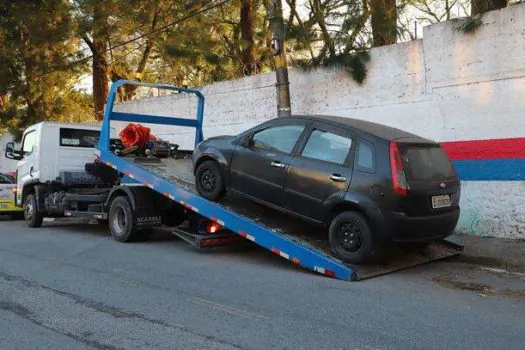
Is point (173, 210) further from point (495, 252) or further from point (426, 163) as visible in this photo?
point (495, 252)

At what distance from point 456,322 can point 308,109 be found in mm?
7649

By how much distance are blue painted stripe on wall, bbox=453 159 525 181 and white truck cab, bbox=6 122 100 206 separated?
7521 millimetres

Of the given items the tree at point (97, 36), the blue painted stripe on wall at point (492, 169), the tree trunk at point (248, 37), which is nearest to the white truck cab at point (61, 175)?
the tree trunk at point (248, 37)

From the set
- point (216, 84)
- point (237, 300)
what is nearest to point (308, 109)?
point (216, 84)

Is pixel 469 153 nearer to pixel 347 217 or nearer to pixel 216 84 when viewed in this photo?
pixel 347 217

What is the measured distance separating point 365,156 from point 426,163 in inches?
31.2

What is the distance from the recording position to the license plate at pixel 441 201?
6684 millimetres

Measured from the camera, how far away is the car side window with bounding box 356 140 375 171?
6582 mm

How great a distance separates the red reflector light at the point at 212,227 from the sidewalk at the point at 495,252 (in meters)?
3.56

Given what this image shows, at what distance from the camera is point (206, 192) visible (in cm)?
820

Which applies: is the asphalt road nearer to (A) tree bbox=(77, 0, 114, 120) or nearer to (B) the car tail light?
(B) the car tail light

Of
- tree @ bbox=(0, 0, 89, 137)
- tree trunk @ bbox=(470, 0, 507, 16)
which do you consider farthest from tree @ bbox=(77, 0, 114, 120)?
tree trunk @ bbox=(470, 0, 507, 16)

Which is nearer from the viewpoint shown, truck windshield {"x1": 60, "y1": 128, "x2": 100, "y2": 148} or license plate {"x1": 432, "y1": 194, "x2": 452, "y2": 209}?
license plate {"x1": 432, "y1": 194, "x2": 452, "y2": 209}

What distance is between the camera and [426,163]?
22.3 ft
